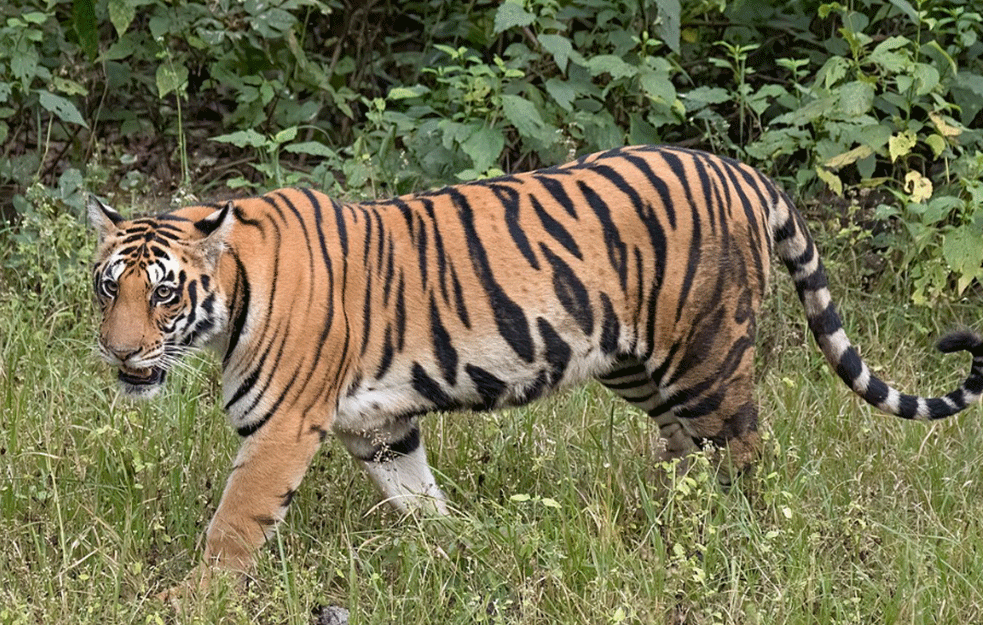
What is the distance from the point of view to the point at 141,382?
12.7 feet

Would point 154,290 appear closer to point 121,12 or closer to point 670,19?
point 121,12

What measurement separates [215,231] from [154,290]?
0.76ft

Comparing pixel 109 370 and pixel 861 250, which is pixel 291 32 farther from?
pixel 861 250

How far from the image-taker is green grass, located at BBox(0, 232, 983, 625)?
145 inches

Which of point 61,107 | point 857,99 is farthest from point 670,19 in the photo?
point 61,107

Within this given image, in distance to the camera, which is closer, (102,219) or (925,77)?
(102,219)

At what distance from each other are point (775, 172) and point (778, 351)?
1301 mm

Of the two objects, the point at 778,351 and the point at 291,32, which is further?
the point at 291,32

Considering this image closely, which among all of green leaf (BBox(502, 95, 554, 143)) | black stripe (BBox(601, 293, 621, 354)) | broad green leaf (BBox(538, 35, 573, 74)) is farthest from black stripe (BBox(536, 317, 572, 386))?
broad green leaf (BBox(538, 35, 573, 74))

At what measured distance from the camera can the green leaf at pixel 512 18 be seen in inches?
218

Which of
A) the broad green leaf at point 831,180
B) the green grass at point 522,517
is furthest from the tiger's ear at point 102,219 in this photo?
the broad green leaf at point 831,180

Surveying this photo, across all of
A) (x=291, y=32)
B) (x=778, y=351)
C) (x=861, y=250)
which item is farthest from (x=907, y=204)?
(x=291, y=32)

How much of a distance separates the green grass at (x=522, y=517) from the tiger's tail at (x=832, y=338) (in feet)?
0.89

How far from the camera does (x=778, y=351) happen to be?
17.3 ft
